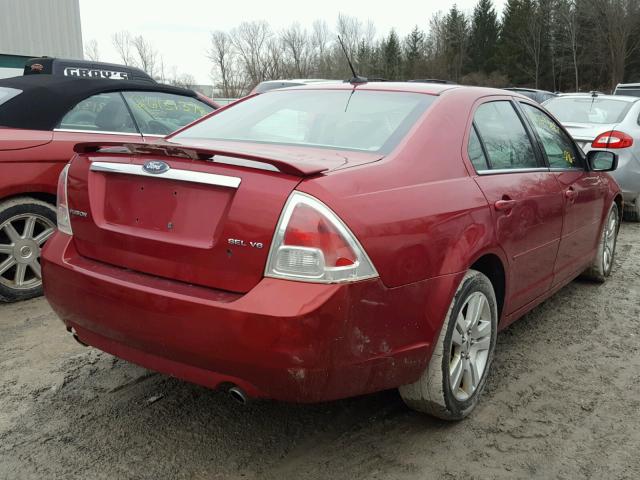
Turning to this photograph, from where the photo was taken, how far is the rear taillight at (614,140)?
6809 millimetres

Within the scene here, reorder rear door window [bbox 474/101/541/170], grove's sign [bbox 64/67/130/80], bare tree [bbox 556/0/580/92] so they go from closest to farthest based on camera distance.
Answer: rear door window [bbox 474/101/541/170] < grove's sign [bbox 64/67/130/80] < bare tree [bbox 556/0/580/92]

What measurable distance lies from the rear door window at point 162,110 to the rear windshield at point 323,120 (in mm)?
1816

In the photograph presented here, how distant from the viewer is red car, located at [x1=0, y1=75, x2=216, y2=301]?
13.4ft

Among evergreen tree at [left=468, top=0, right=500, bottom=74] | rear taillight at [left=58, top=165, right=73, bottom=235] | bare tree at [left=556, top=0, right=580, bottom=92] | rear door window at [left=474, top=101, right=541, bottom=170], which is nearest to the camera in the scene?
rear taillight at [left=58, top=165, right=73, bottom=235]

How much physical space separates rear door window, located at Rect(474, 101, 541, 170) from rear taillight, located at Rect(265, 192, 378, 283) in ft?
4.20

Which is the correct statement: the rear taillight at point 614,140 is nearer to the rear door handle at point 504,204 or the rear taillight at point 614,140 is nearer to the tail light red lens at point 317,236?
the rear door handle at point 504,204

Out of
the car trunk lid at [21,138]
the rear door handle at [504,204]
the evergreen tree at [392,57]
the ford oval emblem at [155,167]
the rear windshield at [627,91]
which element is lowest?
the rear door handle at [504,204]

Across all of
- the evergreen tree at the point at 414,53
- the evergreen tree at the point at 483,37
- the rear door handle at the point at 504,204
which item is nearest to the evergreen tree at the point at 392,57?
the evergreen tree at the point at 414,53

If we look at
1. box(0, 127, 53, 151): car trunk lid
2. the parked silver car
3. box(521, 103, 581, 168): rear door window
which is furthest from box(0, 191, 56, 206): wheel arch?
the parked silver car

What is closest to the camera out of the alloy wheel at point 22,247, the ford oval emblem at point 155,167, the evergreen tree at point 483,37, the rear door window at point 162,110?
the ford oval emblem at point 155,167

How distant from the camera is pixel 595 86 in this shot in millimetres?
53875

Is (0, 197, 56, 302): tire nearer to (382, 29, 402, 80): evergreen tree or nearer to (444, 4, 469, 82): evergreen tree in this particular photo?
(382, 29, 402, 80): evergreen tree

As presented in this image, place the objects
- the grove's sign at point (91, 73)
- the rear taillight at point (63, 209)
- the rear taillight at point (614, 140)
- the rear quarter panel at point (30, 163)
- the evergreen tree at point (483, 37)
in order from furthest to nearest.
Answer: the evergreen tree at point (483, 37)
the rear taillight at point (614, 140)
the grove's sign at point (91, 73)
the rear quarter panel at point (30, 163)
the rear taillight at point (63, 209)

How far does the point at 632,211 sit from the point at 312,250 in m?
6.87
